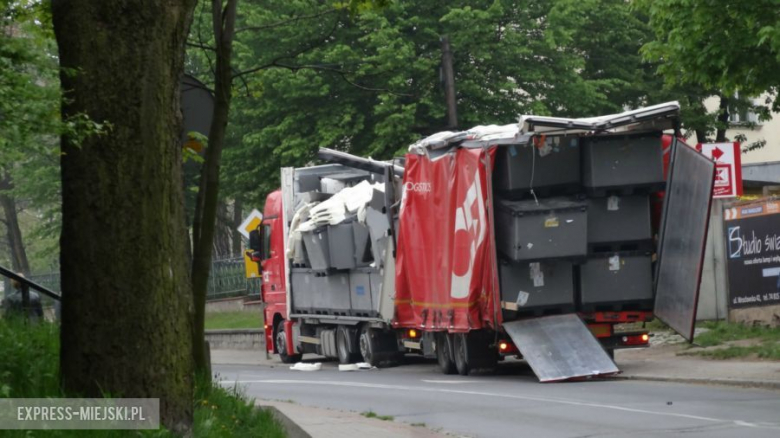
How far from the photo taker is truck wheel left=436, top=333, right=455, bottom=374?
70.5 feet

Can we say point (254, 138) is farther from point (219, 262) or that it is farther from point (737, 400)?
point (737, 400)

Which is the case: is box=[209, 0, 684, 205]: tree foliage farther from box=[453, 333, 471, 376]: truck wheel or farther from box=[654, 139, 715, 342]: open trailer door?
box=[654, 139, 715, 342]: open trailer door

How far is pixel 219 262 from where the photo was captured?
141 feet

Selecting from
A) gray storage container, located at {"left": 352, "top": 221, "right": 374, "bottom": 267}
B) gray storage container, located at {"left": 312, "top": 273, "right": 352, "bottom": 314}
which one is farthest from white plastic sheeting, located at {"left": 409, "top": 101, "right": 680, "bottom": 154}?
gray storage container, located at {"left": 312, "top": 273, "right": 352, "bottom": 314}

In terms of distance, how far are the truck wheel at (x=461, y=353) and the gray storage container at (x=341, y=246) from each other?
354 centimetres

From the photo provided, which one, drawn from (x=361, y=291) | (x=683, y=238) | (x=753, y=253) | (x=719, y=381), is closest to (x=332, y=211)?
(x=361, y=291)

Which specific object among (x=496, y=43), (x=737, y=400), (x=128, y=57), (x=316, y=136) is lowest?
(x=737, y=400)

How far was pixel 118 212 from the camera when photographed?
26.0ft

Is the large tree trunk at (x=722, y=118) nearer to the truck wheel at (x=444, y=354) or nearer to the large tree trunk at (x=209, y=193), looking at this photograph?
the truck wheel at (x=444, y=354)

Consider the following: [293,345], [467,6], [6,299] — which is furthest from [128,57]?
[467,6]

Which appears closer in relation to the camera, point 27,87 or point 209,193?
point 27,87

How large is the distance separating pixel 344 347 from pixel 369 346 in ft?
3.83

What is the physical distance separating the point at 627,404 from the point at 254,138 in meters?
23.7

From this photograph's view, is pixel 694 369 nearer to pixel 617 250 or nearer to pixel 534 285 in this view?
pixel 617 250
